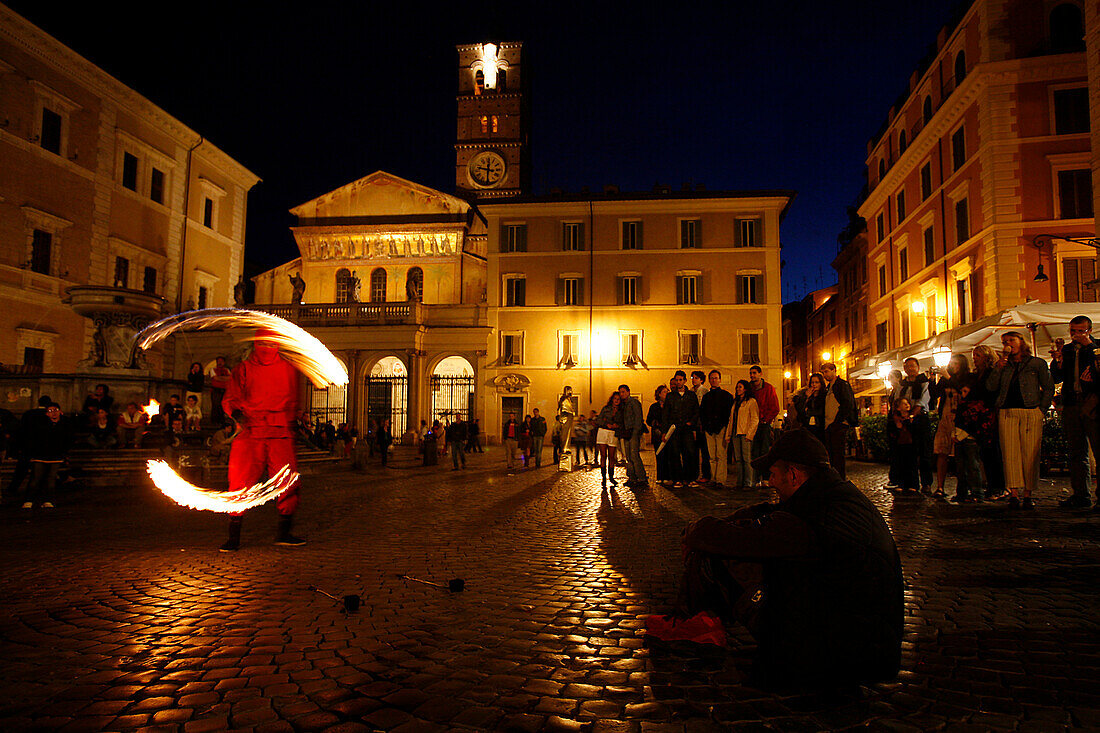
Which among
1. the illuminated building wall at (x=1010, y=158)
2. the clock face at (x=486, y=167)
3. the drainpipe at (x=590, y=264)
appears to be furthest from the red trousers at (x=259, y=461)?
the clock face at (x=486, y=167)

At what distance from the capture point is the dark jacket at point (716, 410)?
1241 cm

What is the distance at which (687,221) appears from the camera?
40656 millimetres

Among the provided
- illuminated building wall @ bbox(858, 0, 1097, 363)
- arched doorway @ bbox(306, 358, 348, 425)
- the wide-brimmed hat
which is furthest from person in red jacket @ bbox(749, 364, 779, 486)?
arched doorway @ bbox(306, 358, 348, 425)

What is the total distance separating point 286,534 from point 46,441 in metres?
6.75

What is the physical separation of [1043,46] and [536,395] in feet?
88.4

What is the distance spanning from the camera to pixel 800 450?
3184 mm

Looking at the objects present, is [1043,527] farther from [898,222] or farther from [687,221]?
[687,221]

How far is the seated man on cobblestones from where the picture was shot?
9.55 feet

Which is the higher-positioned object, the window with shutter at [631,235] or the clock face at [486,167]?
the clock face at [486,167]

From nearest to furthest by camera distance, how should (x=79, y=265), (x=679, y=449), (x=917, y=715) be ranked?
1. (x=917, y=715)
2. (x=679, y=449)
3. (x=79, y=265)

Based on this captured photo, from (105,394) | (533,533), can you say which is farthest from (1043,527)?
(105,394)

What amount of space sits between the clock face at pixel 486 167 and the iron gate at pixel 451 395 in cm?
3169

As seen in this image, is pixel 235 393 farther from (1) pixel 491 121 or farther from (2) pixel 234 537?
(1) pixel 491 121

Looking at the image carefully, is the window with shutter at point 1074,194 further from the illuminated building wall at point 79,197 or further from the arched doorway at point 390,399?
the illuminated building wall at point 79,197
